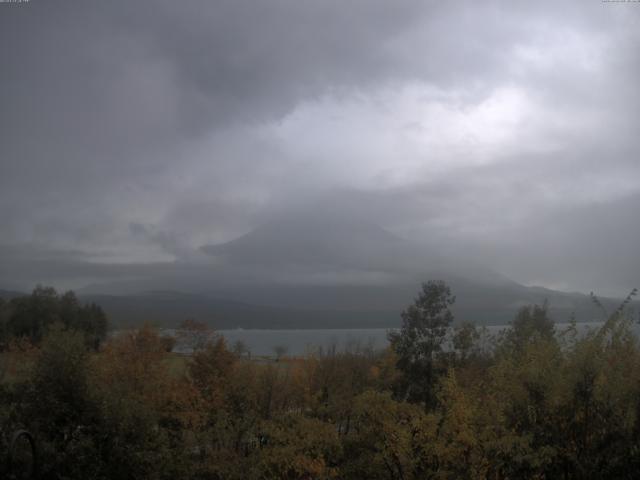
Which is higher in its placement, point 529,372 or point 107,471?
point 529,372

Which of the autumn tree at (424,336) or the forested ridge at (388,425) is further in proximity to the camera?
the autumn tree at (424,336)

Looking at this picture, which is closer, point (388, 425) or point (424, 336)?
point (388, 425)

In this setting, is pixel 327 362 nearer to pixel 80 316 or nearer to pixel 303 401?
pixel 303 401

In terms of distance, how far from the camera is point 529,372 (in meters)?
17.3

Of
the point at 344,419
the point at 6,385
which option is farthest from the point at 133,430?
the point at 344,419

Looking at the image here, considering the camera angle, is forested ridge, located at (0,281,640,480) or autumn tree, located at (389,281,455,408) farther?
autumn tree, located at (389,281,455,408)

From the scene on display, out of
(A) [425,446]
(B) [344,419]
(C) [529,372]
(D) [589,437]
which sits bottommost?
(B) [344,419]

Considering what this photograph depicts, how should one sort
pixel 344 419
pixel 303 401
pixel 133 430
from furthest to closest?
pixel 303 401 < pixel 344 419 < pixel 133 430

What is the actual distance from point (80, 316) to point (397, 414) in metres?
83.5

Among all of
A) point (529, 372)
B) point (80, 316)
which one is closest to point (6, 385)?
point (529, 372)

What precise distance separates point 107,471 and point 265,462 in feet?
23.4

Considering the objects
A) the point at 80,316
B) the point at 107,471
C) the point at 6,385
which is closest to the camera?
the point at 107,471

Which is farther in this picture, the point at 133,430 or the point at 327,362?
the point at 327,362

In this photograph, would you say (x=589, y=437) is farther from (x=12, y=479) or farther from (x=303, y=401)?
(x=303, y=401)
